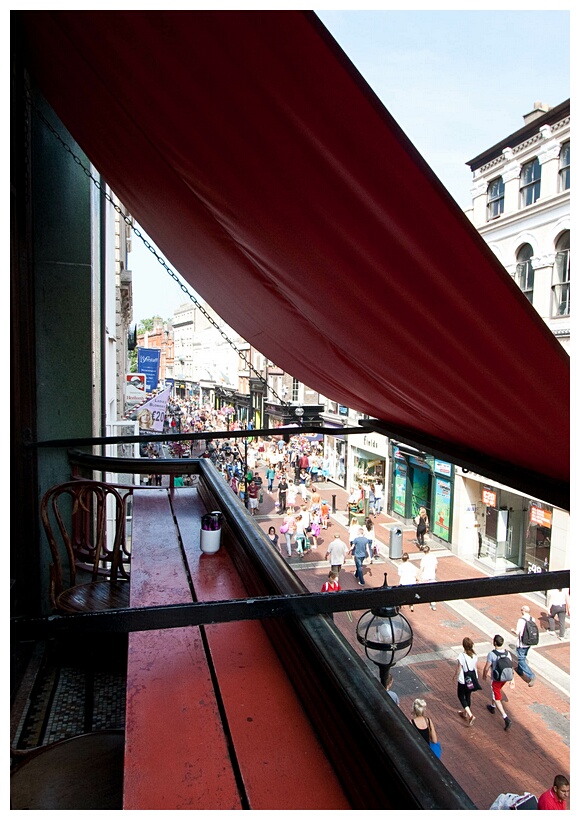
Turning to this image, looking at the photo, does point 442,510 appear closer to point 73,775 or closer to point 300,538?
point 300,538

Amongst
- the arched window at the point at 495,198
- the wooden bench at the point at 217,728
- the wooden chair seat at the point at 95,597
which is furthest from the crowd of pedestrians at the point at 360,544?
the arched window at the point at 495,198

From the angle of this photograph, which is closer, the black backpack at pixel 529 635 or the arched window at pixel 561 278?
the black backpack at pixel 529 635

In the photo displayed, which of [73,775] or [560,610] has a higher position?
[73,775]

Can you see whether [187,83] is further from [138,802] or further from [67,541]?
[67,541]

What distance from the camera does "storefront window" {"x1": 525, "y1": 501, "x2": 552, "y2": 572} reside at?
15109 mm

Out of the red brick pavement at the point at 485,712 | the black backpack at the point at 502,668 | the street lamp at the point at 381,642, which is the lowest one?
the red brick pavement at the point at 485,712

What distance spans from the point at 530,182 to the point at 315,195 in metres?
17.9

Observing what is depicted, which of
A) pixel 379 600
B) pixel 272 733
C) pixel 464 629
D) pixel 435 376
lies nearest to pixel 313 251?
pixel 435 376

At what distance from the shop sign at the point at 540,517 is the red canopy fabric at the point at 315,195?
14.0 metres

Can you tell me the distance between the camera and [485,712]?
29.7ft

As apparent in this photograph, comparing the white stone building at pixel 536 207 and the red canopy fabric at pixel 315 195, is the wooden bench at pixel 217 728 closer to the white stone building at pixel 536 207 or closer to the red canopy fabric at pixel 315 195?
the red canopy fabric at pixel 315 195

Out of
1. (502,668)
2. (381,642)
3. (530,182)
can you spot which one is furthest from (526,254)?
(381,642)

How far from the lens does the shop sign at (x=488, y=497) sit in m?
17.1

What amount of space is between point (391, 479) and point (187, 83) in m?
22.5
